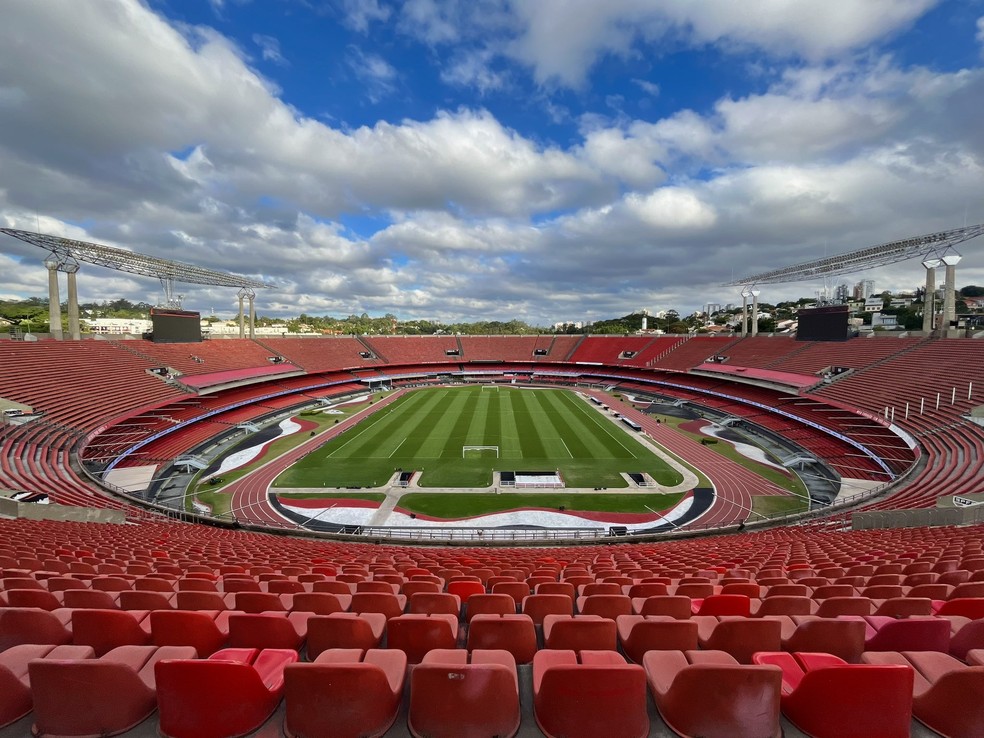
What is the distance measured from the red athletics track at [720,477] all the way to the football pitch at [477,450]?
7.94ft

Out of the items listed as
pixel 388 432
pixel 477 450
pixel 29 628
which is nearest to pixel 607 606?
pixel 29 628

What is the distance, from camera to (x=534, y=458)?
3250 centimetres

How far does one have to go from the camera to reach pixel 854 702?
2.64m

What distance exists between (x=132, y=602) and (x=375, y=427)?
121 ft

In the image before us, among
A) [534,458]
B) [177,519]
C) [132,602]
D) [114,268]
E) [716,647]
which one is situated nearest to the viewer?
[716,647]

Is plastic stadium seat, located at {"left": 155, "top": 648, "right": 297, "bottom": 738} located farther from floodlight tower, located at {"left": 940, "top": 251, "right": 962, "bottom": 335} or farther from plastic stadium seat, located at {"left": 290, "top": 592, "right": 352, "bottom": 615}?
floodlight tower, located at {"left": 940, "top": 251, "right": 962, "bottom": 335}

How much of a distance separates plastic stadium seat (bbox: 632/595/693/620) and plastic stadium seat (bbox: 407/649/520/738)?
123 inches

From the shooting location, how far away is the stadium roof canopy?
35.2 meters

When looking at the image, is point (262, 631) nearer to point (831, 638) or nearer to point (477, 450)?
point (831, 638)

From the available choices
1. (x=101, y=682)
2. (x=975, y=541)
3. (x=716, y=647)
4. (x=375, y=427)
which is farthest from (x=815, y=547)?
(x=375, y=427)

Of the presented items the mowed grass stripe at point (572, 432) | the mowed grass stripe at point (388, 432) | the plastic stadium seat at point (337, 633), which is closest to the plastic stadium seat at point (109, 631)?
the plastic stadium seat at point (337, 633)

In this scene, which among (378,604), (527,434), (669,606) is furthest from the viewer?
(527,434)

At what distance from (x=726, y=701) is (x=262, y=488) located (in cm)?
2922

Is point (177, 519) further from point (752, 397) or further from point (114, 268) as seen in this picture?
point (752, 397)
